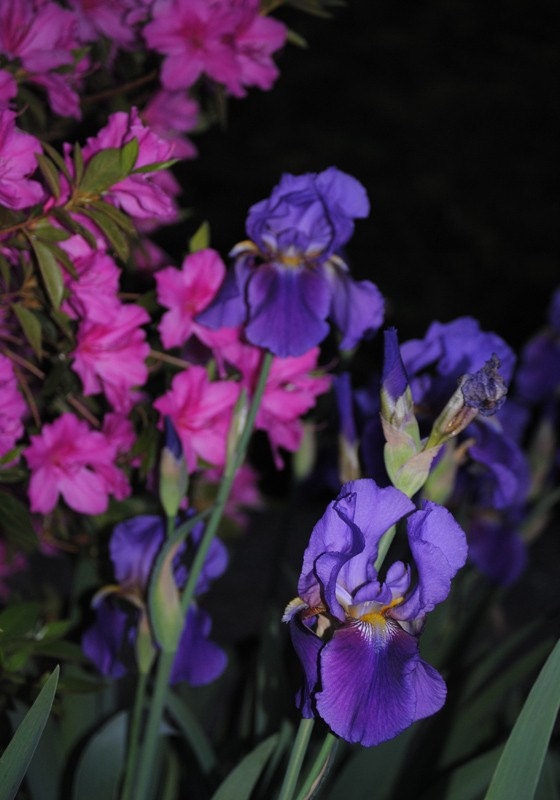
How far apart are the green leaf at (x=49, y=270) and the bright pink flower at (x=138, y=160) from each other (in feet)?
0.17

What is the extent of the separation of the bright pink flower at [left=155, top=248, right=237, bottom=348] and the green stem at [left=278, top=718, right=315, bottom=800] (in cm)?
27

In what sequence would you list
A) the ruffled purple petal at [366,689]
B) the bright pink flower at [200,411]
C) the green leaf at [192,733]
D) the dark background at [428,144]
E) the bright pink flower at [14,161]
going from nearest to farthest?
the ruffled purple petal at [366,689], the bright pink flower at [14,161], the bright pink flower at [200,411], the green leaf at [192,733], the dark background at [428,144]

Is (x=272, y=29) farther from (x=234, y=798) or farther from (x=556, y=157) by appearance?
(x=556, y=157)

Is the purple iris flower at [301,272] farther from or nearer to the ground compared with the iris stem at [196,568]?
farther from the ground

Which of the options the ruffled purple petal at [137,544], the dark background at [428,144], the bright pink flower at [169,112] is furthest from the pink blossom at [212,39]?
the dark background at [428,144]

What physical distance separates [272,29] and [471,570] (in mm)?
542

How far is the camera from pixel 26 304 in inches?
25.4

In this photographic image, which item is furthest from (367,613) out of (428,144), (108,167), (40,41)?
(428,144)

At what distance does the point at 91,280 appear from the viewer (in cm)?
62

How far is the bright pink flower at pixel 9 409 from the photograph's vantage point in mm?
606

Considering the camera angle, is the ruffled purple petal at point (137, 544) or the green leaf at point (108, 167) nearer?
the green leaf at point (108, 167)

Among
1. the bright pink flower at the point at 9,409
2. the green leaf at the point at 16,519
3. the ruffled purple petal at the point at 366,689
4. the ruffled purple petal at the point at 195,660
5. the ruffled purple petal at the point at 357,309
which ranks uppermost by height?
the ruffled purple petal at the point at 366,689

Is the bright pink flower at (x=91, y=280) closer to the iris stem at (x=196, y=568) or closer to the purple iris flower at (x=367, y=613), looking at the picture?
the iris stem at (x=196, y=568)

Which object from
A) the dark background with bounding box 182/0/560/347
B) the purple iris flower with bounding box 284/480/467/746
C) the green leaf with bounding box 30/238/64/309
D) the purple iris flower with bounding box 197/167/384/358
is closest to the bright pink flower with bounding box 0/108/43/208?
the green leaf with bounding box 30/238/64/309
